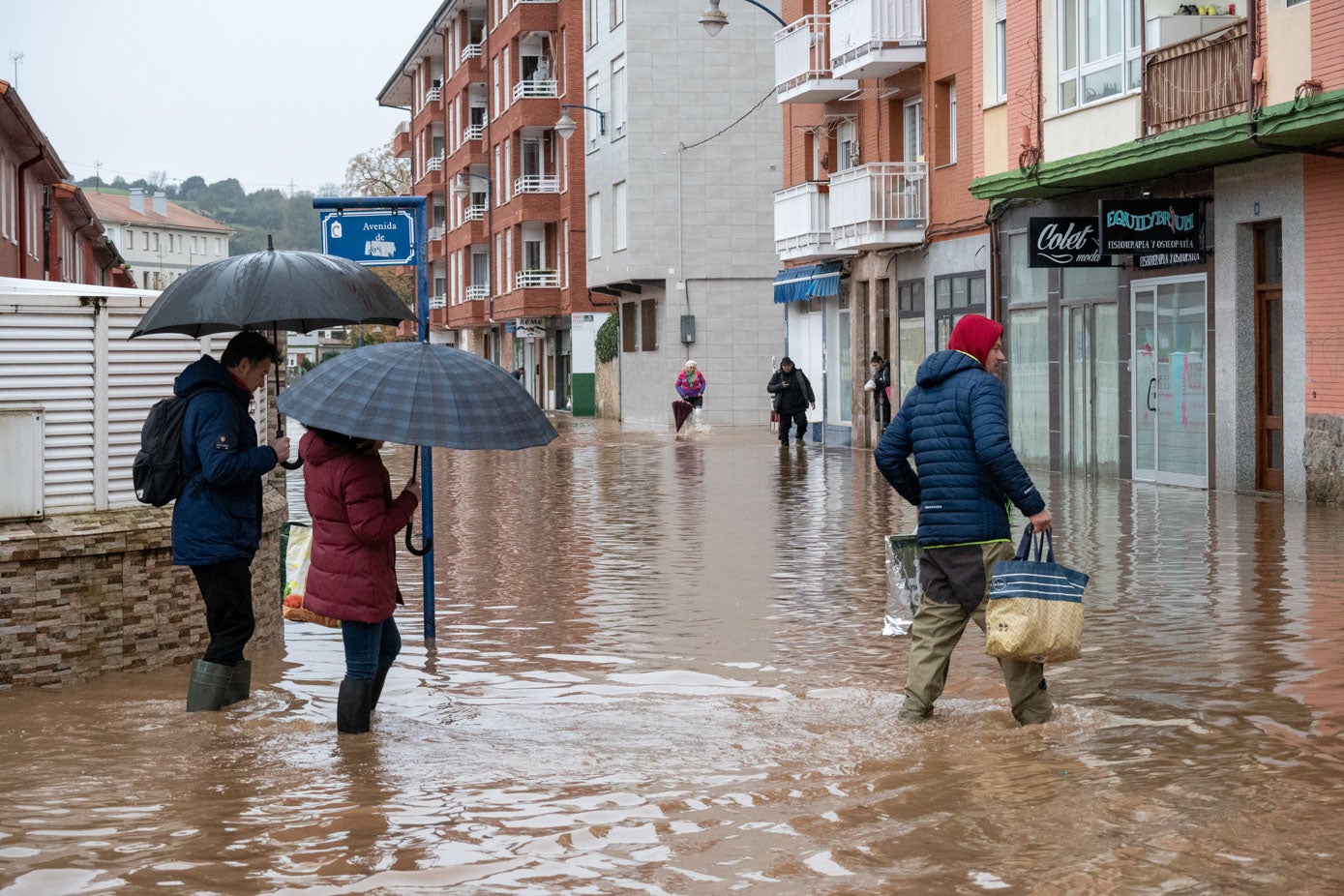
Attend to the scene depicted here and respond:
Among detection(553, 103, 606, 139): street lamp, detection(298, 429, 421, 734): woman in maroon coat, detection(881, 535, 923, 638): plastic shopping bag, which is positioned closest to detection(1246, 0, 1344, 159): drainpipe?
detection(881, 535, 923, 638): plastic shopping bag

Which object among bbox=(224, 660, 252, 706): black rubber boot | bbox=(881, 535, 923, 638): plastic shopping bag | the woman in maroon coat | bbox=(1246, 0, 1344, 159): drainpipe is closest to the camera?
the woman in maroon coat

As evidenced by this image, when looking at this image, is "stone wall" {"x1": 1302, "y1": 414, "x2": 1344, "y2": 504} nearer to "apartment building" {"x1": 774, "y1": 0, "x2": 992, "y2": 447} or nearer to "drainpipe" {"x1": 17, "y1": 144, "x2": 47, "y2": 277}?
"apartment building" {"x1": 774, "y1": 0, "x2": 992, "y2": 447}

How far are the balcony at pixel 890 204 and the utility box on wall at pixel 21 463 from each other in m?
23.5

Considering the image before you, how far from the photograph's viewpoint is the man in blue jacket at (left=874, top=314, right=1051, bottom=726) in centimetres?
750

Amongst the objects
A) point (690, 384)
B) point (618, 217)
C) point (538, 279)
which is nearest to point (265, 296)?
point (690, 384)

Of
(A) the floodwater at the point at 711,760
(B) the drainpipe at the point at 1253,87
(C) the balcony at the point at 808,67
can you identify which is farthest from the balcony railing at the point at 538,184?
(A) the floodwater at the point at 711,760

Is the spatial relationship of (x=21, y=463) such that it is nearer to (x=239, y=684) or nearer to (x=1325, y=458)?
(x=239, y=684)

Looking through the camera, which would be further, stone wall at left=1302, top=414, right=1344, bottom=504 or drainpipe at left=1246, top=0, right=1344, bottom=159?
stone wall at left=1302, top=414, right=1344, bottom=504

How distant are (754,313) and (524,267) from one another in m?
15.5

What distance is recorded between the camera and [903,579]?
8594mm

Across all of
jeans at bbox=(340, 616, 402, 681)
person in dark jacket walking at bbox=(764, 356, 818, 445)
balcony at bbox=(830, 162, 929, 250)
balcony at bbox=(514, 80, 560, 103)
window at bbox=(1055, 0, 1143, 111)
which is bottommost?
jeans at bbox=(340, 616, 402, 681)

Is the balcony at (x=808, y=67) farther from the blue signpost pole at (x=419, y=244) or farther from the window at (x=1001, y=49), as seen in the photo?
the blue signpost pole at (x=419, y=244)

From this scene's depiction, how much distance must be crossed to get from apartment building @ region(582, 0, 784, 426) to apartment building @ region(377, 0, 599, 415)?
7106 mm

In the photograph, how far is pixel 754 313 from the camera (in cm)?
4700
